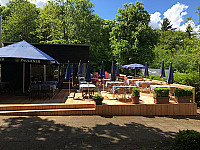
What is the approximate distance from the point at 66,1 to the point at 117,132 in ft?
89.4

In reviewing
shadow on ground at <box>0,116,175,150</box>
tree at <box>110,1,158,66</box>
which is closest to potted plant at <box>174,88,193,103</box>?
shadow on ground at <box>0,116,175,150</box>

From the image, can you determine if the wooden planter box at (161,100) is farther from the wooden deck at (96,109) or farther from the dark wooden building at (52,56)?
the dark wooden building at (52,56)

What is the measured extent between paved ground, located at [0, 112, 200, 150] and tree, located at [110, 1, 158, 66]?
49.5 ft

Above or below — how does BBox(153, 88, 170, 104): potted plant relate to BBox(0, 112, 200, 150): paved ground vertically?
above

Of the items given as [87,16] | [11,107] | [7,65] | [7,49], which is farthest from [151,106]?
[87,16]

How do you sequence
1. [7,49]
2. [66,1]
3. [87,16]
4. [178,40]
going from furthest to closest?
1. [178,40]
2. [66,1]
3. [87,16]
4. [7,49]

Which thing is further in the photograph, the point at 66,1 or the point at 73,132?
the point at 66,1

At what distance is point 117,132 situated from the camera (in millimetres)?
4824

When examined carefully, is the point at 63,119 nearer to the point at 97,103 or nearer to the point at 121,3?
the point at 97,103

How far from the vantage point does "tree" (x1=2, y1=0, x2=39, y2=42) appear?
83.9 ft

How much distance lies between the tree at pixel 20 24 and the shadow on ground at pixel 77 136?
80.9 feet

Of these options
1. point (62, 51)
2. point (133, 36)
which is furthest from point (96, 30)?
point (62, 51)

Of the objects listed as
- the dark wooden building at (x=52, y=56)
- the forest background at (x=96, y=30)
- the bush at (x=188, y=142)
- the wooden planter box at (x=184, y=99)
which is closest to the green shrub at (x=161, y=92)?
the wooden planter box at (x=184, y=99)

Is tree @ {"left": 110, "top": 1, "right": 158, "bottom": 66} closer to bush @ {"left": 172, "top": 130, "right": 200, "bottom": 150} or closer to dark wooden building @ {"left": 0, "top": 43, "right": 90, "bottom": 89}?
dark wooden building @ {"left": 0, "top": 43, "right": 90, "bottom": 89}
